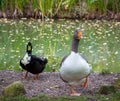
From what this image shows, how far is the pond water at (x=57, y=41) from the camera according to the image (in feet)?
34.8

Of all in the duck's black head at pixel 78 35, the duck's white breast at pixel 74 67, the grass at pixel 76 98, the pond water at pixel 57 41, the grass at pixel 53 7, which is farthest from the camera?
the grass at pixel 53 7

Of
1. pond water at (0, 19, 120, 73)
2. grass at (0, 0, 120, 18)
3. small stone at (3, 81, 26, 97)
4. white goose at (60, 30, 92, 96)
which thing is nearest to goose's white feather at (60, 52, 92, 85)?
white goose at (60, 30, 92, 96)

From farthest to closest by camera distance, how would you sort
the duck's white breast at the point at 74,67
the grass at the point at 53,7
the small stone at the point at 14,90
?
the grass at the point at 53,7 → the small stone at the point at 14,90 → the duck's white breast at the point at 74,67

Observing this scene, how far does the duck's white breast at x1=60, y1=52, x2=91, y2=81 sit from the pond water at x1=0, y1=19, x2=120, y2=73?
2302 mm

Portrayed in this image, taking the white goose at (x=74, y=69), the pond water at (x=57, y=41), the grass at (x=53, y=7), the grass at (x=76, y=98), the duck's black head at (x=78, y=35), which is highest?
the duck's black head at (x=78, y=35)

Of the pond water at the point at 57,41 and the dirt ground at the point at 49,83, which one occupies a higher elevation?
the dirt ground at the point at 49,83

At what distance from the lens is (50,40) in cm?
1420

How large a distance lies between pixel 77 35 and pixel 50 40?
7784 mm

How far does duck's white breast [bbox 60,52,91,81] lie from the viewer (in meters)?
6.03

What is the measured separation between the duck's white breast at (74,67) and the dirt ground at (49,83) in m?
0.36

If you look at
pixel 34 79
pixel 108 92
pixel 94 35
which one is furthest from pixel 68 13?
pixel 108 92

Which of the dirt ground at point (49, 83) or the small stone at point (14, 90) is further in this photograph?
the dirt ground at point (49, 83)

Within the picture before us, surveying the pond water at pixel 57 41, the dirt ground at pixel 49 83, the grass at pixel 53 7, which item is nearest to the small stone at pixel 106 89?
the dirt ground at pixel 49 83

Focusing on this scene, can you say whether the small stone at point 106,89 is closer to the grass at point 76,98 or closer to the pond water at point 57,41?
the grass at point 76,98
